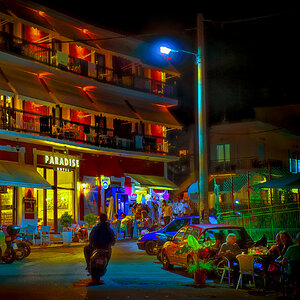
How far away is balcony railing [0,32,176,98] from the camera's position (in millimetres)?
26906

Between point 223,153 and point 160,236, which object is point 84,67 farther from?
point 223,153

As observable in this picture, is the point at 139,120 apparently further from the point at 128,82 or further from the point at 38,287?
the point at 38,287

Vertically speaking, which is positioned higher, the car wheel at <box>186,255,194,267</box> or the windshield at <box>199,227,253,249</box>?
the windshield at <box>199,227,253,249</box>

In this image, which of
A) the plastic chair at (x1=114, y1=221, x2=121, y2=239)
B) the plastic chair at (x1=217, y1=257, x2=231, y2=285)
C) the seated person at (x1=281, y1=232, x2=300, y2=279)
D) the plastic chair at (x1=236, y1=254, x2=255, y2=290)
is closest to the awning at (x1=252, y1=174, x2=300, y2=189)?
the plastic chair at (x1=217, y1=257, x2=231, y2=285)

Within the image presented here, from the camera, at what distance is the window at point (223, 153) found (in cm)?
4541

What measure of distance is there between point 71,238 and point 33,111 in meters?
7.54

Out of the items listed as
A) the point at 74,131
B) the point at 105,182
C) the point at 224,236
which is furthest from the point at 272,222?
the point at 105,182

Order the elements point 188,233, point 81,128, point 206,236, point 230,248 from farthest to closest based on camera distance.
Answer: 1. point 81,128
2. point 188,233
3. point 206,236
4. point 230,248

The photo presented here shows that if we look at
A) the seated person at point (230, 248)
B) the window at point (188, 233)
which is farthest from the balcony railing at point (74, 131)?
the seated person at point (230, 248)

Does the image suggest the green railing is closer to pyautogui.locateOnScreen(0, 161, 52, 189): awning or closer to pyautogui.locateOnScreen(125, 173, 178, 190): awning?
pyautogui.locateOnScreen(0, 161, 52, 189): awning

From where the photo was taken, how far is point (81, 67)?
1211 inches

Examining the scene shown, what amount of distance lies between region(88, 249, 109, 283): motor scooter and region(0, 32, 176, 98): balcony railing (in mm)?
16116

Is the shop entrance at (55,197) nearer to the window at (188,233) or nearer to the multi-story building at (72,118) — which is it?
A: the multi-story building at (72,118)

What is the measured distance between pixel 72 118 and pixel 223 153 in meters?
18.5
